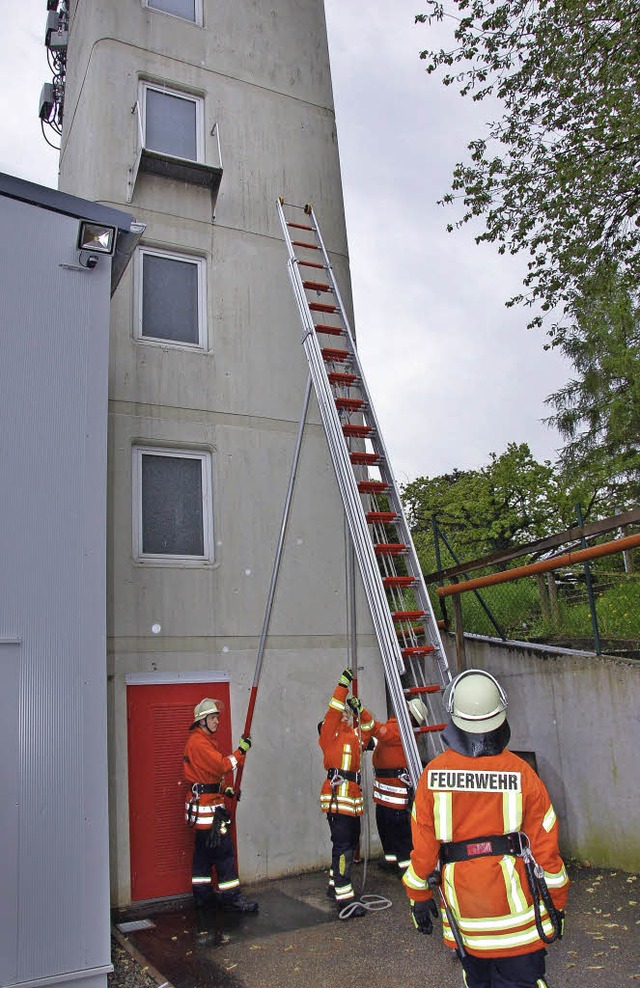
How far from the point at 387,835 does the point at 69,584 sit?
4.19m

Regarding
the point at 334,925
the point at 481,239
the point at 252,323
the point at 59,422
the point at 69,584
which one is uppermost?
the point at 481,239

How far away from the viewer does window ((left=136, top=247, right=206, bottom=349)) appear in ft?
29.6

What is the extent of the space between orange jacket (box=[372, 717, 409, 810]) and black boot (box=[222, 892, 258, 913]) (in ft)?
5.13

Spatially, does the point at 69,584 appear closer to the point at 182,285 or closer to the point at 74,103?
the point at 182,285

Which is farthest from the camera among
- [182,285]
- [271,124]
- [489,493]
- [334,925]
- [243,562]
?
[489,493]

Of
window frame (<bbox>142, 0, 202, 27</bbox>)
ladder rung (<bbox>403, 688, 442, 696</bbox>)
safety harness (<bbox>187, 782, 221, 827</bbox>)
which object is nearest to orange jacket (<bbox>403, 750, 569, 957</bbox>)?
ladder rung (<bbox>403, 688, 442, 696</bbox>)

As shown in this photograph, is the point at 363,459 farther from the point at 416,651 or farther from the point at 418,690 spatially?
the point at 418,690

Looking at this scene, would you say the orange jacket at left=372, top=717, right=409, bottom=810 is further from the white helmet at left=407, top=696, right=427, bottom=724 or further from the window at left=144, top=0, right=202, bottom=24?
the window at left=144, top=0, right=202, bottom=24

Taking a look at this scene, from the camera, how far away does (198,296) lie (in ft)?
30.8

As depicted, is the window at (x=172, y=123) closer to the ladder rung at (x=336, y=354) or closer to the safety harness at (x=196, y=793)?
the ladder rung at (x=336, y=354)

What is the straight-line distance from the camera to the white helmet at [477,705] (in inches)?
145

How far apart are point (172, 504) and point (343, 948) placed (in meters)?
4.66

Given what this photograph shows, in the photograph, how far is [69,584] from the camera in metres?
5.62

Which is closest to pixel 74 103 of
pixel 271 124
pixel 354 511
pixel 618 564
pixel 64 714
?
pixel 271 124
